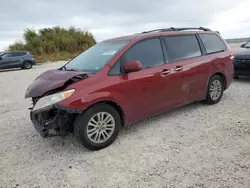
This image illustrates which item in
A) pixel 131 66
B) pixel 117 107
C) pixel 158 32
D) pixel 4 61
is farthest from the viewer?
pixel 4 61

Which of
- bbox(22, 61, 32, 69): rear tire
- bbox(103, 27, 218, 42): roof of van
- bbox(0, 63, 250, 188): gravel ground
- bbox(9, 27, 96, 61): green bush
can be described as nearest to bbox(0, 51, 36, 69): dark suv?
bbox(22, 61, 32, 69): rear tire

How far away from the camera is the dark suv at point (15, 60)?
1661 cm

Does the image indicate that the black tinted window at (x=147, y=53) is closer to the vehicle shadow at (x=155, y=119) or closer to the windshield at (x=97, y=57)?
the windshield at (x=97, y=57)

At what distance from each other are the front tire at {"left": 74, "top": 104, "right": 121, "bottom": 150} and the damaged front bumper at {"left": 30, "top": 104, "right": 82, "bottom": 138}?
A: 0.46 ft

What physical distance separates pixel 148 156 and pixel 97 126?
0.84 meters

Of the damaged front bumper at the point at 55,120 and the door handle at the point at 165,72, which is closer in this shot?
the damaged front bumper at the point at 55,120

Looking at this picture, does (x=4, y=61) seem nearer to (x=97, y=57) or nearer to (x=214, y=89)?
(x=97, y=57)

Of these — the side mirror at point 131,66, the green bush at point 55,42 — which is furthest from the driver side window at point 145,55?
the green bush at point 55,42

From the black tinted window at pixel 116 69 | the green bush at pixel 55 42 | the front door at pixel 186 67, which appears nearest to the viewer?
the black tinted window at pixel 116 69

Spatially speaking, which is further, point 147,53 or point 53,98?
point 147,53

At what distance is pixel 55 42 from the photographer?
1080 inches

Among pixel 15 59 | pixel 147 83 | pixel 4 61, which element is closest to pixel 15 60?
pixel 15 59

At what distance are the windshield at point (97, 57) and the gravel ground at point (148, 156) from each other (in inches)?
47.1

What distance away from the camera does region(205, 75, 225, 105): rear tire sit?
192 inches
